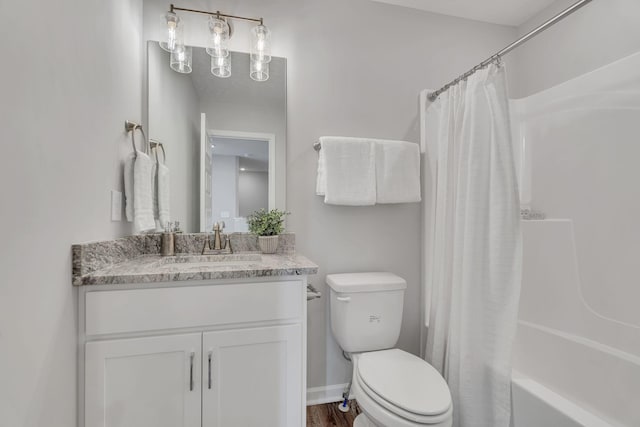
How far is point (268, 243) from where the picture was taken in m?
1.61

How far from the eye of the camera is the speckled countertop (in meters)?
1.01

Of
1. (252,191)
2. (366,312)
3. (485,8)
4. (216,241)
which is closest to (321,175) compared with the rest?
(252,191)

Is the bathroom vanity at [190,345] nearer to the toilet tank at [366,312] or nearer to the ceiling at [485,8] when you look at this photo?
the toilet tank at [366,312]

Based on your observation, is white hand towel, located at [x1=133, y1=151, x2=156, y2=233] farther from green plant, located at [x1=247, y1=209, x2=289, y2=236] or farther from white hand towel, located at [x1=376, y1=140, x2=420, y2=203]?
white hand towel, located at [x1=376, y1=140, x2=420, y2=203]

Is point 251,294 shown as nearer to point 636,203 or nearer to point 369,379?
point 369,379

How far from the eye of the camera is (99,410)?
102 centimetres

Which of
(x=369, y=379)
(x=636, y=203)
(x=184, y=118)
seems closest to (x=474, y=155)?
(x=636, y=203)

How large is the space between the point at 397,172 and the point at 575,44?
4.55 ft

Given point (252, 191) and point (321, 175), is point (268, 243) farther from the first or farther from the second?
point (321, 175)

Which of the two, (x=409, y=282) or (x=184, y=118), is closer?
(x=184, y=118)

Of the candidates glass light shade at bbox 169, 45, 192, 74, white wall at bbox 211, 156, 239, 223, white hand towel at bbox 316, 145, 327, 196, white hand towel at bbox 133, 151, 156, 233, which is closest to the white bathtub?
white hand towel at bbox 316, 145, 327, 196

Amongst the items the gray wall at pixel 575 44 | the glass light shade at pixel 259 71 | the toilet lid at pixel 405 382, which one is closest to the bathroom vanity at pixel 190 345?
the toilet lid at pixel 405 382

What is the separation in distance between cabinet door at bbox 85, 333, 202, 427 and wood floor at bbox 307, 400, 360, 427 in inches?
29.2

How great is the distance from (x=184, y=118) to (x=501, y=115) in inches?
64.1
